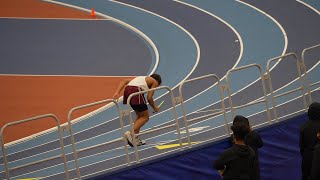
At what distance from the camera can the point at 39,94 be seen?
19.4 meters

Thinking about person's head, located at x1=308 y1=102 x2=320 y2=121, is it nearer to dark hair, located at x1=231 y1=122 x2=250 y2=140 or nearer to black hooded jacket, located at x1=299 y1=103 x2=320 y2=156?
black hooded jacket, located at x1=299 y1=103 x2=320 y2=156

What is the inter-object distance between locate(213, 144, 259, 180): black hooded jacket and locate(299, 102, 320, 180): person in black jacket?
4.77 ft

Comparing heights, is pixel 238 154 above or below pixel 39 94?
below

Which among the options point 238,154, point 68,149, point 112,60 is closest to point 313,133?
point 238,154

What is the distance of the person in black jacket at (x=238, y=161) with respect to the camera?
9.60m

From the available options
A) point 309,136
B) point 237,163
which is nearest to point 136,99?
point 309,136

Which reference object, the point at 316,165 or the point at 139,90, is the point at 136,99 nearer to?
the point at 139,90

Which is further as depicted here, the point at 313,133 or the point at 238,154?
the point at 313,133

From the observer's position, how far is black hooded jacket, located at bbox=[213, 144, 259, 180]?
9.62m

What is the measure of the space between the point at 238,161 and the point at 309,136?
67.8 inches

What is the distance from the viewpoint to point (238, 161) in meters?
9.63

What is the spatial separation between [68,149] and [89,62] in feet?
21.3

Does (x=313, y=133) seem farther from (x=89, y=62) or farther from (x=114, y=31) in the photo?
(x=114, y=31)

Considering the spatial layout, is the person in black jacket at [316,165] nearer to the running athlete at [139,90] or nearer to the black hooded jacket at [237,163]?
the black hooded jacket at [237,163]
